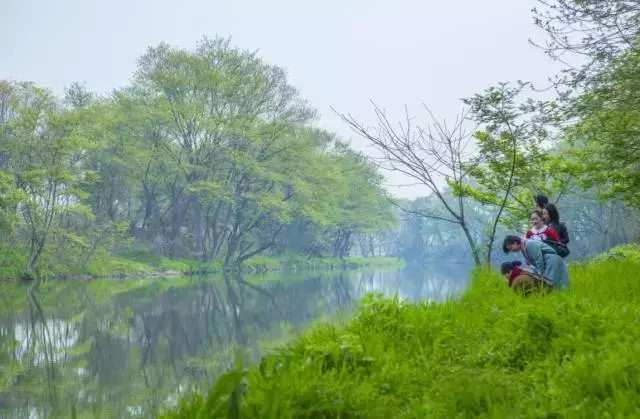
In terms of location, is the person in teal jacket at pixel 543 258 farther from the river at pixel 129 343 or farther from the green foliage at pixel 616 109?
the green foliage at pixel 616 109

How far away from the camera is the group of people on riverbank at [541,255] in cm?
667

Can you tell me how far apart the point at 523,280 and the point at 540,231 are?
28.1 inches

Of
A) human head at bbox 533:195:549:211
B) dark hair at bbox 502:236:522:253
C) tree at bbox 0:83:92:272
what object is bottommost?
dark hair at bbox 502:236:522:253

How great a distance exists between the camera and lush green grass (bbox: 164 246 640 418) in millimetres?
3494

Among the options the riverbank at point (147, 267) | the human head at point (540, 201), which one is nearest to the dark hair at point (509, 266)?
the human head at point (540, 201)

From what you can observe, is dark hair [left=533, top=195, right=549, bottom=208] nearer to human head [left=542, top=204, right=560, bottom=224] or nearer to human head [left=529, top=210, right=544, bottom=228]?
human head [left=542, top=204, right=560, bottom=224]

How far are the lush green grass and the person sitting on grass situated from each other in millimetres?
334

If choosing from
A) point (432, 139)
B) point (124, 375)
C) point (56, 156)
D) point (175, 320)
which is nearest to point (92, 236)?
point (56, 156)

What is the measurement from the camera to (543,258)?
6.73m

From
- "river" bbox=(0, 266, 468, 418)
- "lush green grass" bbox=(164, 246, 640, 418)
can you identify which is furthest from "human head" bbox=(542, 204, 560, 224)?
"river" bbox=(0, 266, 468, 418)

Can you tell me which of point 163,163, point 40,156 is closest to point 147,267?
point 163,163

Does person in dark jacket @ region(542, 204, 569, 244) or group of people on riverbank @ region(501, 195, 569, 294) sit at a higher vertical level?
person in dark jacket @ region(542, 204, 569, 244)

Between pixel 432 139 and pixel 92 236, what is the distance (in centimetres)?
2873

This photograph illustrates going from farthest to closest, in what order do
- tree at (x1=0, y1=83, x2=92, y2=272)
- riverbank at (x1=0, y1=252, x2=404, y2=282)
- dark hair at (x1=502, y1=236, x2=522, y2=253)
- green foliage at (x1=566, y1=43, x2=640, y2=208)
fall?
1. riverbank at (x1=0, y1=252, x2=404, y2=282)
2. tree at (x1=0, y1=83, x2=92, y2=272)
3. green foliage at (x1=566, y1=43, x2=640, y2=208)
4. dark hair at (x1=502, y1=236, x2=522, y2=253)
